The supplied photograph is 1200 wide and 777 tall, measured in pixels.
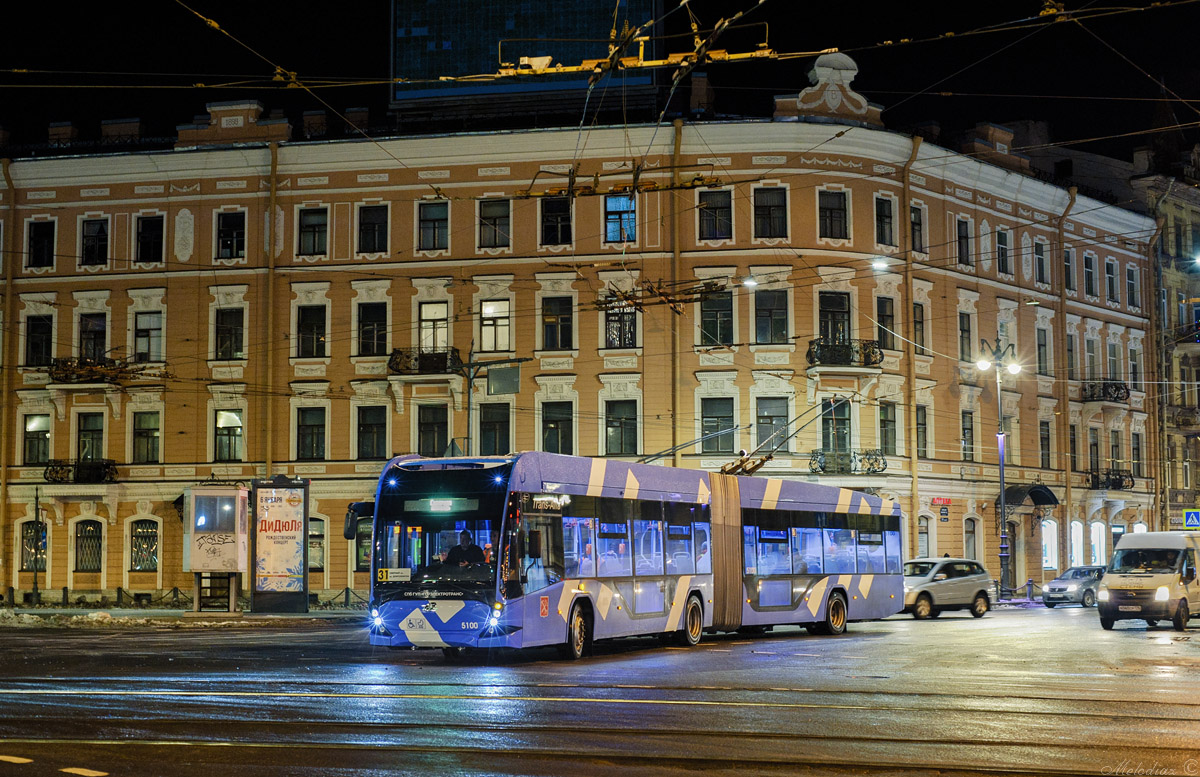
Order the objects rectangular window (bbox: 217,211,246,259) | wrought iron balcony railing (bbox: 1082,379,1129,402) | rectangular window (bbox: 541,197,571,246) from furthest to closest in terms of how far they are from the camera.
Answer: wrought iron balcony railing (bbox: 1082,379,1129,402), rectangular window (bbox: 217,211,246,259), rectangular window (bbox: 541,197,571,246)

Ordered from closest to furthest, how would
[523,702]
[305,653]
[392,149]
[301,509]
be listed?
1. [523,702]
2. [305,653]
3. [301,509]
4. [392,149]

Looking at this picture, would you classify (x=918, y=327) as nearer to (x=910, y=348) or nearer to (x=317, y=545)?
(x=910, y=348)

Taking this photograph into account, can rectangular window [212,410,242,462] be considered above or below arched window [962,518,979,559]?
above

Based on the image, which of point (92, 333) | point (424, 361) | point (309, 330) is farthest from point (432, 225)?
point (92, 333)

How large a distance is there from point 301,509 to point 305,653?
12.4m

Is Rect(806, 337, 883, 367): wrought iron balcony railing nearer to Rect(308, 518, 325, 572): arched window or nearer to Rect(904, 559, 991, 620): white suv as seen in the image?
Rect(904, 559, 991, 620): white suv

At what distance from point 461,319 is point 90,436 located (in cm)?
1283

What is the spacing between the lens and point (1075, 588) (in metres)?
43.5

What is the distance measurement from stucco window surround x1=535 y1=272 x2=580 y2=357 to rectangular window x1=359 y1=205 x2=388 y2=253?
5119mm

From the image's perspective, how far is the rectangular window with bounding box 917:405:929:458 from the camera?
45312 millimetres

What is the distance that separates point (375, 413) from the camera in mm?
44875

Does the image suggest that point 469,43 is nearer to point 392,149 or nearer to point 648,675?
point 392,149

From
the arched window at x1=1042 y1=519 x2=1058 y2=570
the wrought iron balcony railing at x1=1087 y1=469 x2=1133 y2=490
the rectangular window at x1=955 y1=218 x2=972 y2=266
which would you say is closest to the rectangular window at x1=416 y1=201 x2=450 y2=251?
the rectangular window at x1=955 y1=218 x2=972 y2=266

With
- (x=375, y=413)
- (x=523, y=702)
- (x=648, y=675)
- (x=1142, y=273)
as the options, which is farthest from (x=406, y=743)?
(x=1142, y=273)
